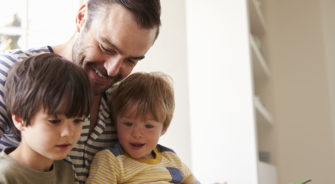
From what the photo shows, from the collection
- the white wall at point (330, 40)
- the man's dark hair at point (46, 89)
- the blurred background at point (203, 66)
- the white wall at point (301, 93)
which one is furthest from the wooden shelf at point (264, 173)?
the man's dark hair at point (46, 89)

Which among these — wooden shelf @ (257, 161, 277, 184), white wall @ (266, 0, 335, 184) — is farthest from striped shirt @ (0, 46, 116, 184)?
white wall @ (266, 0, 335, 184)

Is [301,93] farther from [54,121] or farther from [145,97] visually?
[54,121]

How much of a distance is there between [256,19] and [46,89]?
2453 mm

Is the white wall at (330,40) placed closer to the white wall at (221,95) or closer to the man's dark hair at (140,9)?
the white wall at (221,95)

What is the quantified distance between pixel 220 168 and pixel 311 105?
1.50 metres

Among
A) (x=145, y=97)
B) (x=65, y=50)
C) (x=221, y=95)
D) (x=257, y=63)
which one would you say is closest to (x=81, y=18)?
(x=65, y=50)

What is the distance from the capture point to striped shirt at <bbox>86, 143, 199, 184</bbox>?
46.6 inches

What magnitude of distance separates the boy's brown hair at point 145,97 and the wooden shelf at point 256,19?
1.43m

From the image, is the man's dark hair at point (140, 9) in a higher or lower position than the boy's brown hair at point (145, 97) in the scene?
higher

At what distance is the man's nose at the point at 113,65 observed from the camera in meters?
1.21

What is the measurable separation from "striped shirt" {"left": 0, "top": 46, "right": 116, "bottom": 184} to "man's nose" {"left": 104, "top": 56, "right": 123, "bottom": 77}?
0.45 ft

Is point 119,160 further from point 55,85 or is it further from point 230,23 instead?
point 230,23

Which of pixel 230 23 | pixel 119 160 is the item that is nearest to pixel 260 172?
pixel 230 23

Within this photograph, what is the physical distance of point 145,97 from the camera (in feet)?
4.35
